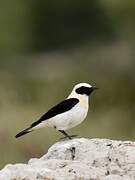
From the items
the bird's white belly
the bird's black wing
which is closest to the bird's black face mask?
the bird's black wing

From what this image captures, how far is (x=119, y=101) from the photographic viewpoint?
1784cm

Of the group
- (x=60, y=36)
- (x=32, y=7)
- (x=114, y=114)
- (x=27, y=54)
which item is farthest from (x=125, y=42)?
(x=114, y=114)

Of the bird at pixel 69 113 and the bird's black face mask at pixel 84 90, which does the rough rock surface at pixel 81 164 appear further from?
the bird's black face mask at pixel 84 90

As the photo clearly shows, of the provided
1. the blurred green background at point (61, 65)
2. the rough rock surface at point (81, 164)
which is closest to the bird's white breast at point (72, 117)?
the rough rock surface at point (81, 164)

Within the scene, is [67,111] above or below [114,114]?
above

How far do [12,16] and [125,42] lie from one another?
6.65 m

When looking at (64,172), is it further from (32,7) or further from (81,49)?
(32,7)

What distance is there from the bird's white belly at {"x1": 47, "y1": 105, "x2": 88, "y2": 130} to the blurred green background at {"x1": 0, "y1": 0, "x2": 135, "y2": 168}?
1.95m

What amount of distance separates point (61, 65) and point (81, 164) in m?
21.5

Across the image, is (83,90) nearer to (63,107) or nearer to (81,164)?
(63,107)

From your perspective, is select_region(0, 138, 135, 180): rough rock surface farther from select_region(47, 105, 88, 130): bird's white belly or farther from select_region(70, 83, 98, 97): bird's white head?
select_region(70, 83, 98, 97): bird's white head

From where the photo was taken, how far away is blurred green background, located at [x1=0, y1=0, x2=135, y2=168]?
14.2 meters

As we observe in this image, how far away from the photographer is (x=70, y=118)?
8.63 metres

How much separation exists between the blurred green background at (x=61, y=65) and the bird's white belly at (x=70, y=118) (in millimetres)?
1946
